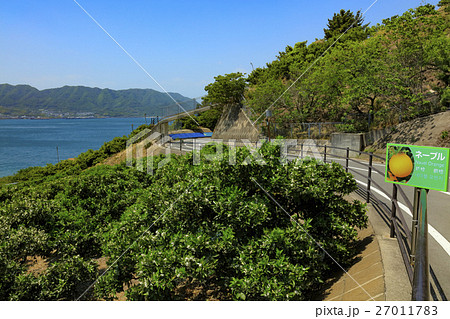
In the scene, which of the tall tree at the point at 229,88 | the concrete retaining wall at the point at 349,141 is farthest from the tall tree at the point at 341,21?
the concrete retaining wall at the point at 349,141

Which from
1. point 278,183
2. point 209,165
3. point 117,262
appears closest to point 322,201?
point 278,183

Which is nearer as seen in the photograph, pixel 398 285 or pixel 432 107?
pixel 398 285

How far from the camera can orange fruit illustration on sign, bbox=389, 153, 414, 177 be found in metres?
3.39

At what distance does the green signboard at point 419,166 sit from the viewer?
307 cm

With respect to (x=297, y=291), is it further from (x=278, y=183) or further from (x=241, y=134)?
(x=241, y=134)

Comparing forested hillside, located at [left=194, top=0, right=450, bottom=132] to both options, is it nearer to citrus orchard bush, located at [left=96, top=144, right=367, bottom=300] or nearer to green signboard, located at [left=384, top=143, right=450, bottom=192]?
citrus orchard bush, located at [left=96, top=144, right=367, bottom=300]

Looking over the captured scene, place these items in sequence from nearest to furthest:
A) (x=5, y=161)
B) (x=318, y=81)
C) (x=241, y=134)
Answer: (x=318, y=81) → (x=241, y=134) → (x=5, y=161)

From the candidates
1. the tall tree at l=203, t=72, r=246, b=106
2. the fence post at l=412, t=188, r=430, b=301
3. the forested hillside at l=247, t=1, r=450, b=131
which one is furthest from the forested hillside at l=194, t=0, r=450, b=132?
the fence post at l=412, t=188, r=430, b=301

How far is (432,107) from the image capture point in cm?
1792

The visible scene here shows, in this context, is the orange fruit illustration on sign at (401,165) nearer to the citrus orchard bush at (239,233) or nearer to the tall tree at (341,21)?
the citrus orchard bush at (239,233)

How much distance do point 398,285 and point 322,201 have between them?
2290 millimetres

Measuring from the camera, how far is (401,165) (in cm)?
346
